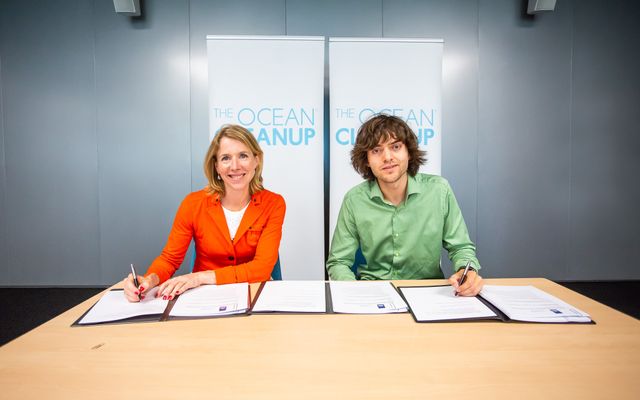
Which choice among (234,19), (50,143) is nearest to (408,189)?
(234,19)

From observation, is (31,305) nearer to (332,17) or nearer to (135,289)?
(135,289)

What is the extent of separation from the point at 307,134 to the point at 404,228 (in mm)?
1476

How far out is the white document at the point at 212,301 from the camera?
1014 mm

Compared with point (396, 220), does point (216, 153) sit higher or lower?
higher

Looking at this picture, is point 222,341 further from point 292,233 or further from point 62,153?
point 62,153

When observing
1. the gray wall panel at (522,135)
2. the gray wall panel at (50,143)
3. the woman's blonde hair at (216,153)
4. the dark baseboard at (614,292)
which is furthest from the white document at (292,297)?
the dark baseboard at (614,292)

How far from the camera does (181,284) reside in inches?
47.1

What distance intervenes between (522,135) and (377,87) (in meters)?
1.90

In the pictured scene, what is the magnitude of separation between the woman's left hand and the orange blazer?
25 centimetres

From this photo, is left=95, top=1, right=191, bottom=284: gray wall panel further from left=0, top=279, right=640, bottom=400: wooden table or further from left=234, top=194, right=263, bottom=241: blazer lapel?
left=0, top=279, right=640, bottom=400: wooden table

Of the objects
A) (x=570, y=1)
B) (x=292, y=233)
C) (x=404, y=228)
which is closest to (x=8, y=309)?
(x=292, y=233)

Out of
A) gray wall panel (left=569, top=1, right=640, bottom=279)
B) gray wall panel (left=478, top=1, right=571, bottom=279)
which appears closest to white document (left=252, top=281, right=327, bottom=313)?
gray wall panel (left=478, top=1, right=571, bottom=279)

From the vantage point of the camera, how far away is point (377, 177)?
172 centimetres

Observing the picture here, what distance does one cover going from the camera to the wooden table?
64cm
